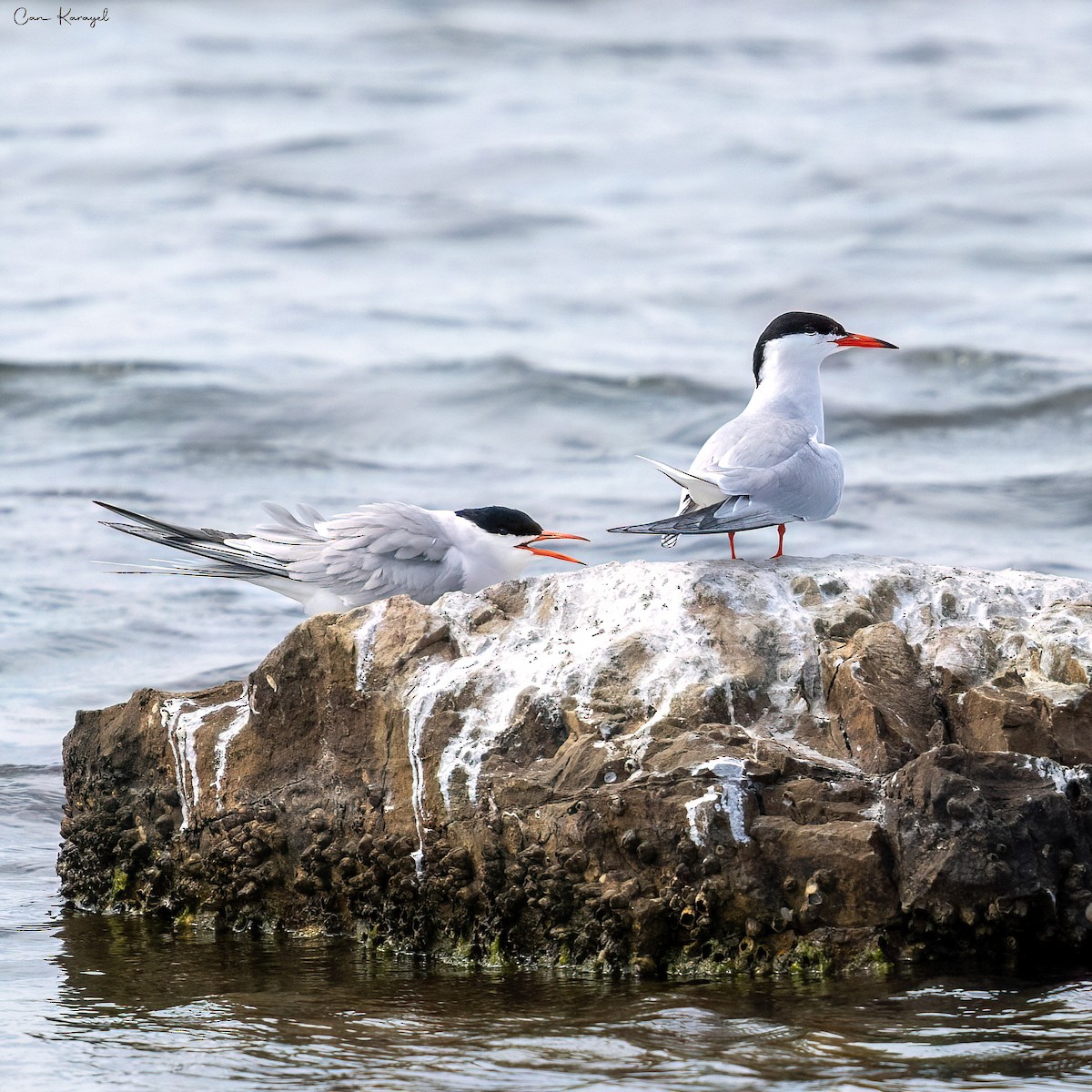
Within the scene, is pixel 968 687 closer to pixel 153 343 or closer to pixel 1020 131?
pixel 153 343

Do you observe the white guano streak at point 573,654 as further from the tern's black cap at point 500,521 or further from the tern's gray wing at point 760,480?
the tern's black cap at point 500,521

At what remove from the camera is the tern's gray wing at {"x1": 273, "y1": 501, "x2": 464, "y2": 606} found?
6.10 meters

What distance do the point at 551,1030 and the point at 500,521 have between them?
268 centimetres

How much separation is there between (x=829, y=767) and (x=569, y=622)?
865 mm

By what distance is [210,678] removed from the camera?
8.38 metres

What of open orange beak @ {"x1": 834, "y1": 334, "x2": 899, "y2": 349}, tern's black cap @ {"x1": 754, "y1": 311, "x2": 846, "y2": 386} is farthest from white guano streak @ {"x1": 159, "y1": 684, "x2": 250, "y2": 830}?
open orange beak @ {"x1": 834, "y1": 334, "x2": 899, "y2": 349}

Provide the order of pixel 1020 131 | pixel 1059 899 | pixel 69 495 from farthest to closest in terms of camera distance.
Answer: pixel 1020 131
pixel 69 495
pixel 1059 899

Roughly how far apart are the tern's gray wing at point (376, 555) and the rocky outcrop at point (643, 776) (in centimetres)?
99

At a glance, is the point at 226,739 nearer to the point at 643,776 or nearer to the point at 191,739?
the point at 191,739

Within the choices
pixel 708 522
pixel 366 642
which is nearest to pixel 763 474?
pixel 708 522

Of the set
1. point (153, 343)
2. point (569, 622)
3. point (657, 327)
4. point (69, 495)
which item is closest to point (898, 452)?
point (657, 327)

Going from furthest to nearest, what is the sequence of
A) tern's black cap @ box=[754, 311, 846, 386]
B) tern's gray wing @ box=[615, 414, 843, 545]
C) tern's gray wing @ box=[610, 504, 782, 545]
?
1. tern's black cap @ box=[754, 311, 846, 386]
2. tern's gray wing @ box=[615, 414, 843, 545]
3. tern's gray wing @ box=[610, 504, 782, 545]

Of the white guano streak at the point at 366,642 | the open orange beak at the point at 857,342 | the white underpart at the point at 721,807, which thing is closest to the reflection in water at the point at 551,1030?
the white underpart at the point at 721,807

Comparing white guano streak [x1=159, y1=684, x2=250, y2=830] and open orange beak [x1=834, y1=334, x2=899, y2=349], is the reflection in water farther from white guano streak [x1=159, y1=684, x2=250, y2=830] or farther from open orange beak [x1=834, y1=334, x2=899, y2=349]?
open orange beak [x1=834, y1=334, x2=899, y2=349]
